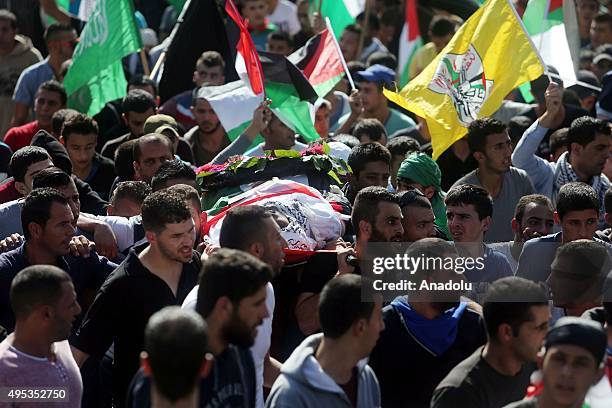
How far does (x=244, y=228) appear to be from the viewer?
6.73 meters

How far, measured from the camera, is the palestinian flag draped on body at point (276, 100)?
433 inches

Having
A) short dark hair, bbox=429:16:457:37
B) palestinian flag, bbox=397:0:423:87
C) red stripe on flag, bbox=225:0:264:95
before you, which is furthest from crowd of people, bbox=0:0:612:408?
palestinian flag, bbox=397:0:423:87

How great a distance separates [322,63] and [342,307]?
21.9ft

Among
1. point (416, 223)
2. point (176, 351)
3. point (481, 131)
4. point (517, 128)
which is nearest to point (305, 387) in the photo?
point (176, 351)

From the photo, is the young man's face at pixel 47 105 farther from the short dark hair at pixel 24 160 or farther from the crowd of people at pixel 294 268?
the short dark hair at pixel 24 160

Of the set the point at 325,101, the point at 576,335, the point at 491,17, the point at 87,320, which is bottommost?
the point at 87,320

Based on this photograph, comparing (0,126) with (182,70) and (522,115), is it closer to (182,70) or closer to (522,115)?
(182,70)

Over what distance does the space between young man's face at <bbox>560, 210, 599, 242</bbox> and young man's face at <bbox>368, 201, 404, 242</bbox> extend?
1.21 metres

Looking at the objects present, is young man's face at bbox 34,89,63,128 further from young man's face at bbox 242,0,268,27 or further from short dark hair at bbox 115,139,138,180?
young man's face at bbox 242,0,268,27

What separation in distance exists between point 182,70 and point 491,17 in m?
3.78

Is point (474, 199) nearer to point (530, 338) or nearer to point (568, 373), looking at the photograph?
point (530, 338)

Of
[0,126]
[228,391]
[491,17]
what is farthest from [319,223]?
[0,126]

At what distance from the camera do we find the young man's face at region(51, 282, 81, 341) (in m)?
6.05

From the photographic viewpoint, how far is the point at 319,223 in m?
7.62
